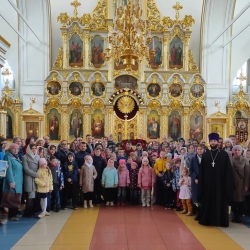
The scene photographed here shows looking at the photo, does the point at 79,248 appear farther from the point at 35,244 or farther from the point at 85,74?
the point at 85,74

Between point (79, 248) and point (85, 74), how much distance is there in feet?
41.5

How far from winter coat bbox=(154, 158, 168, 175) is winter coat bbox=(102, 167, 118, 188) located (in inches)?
39.7

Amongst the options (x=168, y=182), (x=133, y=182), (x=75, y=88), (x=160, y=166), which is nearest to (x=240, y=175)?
(x=168, y=182)

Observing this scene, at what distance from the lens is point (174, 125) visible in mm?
16594

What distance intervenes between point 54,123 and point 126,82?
4.34 meters

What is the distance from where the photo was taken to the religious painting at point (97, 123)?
53.7 feet

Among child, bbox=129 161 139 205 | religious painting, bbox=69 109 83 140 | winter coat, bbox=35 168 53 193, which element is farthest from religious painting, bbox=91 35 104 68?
winter coat, bbox=35 168 53 193

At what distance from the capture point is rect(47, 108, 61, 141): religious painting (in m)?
16.3

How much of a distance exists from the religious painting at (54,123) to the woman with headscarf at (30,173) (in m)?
9.87

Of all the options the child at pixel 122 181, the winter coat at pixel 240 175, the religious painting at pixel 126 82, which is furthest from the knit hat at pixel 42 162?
the religious painting at pixel 126 82

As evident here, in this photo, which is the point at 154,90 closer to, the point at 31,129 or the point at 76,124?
the point at 76,124

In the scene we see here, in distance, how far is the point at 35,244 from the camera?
488 centimetres

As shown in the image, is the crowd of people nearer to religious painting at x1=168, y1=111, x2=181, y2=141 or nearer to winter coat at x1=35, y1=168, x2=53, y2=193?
winter coat at x1=35, y1=168, x2=53, y2=193

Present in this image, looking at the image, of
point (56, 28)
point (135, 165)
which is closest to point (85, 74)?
point (56, 28)
